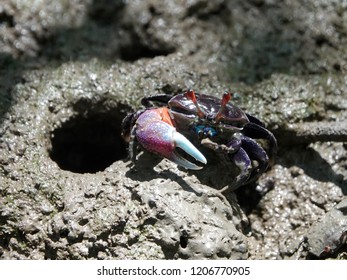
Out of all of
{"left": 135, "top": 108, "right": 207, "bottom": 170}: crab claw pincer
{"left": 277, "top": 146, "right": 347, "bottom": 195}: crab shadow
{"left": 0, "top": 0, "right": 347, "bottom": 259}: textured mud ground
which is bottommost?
{"left": 277, "top": 146, "right": 347, "bottom": 195}: crab shadow

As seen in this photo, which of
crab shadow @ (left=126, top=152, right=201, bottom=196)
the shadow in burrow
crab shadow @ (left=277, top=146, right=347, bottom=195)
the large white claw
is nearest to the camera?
the large white claw

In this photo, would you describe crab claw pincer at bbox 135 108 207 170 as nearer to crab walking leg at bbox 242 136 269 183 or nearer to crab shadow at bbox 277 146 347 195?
crab walking leg at bbox 242 136 269 183

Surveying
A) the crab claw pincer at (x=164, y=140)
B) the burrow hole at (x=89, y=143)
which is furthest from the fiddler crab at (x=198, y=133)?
the burrow hole at (x=89, y=143)

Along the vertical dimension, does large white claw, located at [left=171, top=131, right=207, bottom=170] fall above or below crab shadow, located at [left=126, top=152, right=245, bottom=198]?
above

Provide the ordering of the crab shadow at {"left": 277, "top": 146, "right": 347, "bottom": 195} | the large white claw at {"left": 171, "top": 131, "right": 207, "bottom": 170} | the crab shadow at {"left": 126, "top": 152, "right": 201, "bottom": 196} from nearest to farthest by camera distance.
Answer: the large white claw at {"left": 171, "top": 131, "right": 207, "bottom": 170}, the crab shadow at {"left": 126, "top": 152, "right": 201, "bottom": 196}, the crab shadow at {"left": 277, "top": 146, "right": 347, "bottom": 195}

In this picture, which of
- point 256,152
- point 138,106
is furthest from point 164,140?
point 138,106

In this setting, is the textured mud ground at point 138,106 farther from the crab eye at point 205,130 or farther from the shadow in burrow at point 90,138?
the crab eye at point 205,130

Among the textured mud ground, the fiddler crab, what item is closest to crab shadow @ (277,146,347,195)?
the textured mud ground

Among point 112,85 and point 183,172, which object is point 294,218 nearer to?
point 183,172

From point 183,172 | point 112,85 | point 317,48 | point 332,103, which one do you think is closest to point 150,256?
point 183,172
